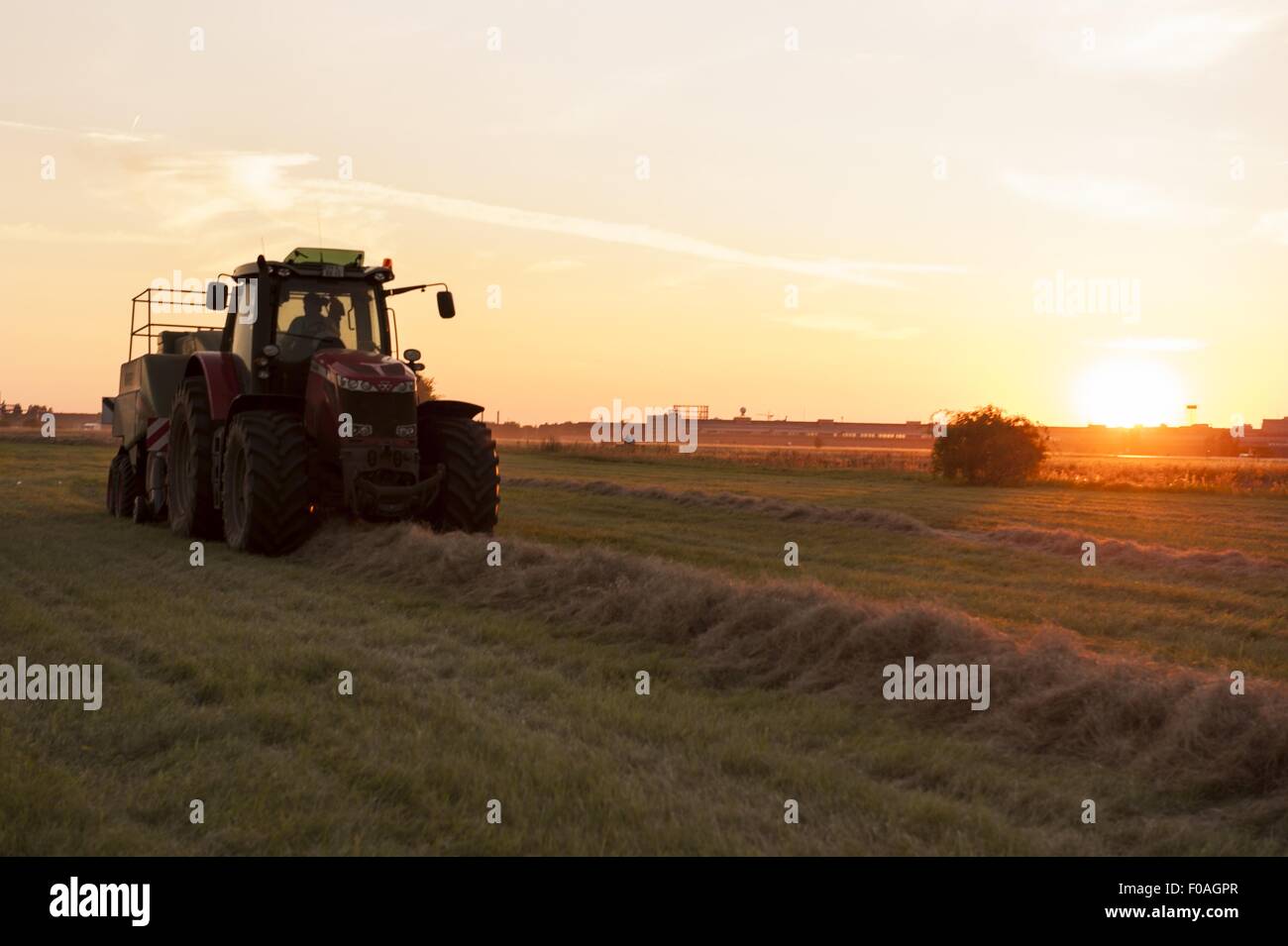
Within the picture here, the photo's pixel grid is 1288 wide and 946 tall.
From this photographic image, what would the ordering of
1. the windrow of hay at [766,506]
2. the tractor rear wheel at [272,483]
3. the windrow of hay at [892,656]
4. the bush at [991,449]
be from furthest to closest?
the bush at [991,449]
the windrow of hay at [766,506]
the tractor rear wheel at [272,483]
the windrow of hay at [892,656]

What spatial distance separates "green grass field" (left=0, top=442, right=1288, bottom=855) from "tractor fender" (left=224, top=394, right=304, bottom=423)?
161cm

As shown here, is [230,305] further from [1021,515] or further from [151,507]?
[1021,515]

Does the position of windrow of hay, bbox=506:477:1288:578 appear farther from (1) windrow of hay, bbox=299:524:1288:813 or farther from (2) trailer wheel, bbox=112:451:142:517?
(2) trailer wheel, bbox=112:451:142:517

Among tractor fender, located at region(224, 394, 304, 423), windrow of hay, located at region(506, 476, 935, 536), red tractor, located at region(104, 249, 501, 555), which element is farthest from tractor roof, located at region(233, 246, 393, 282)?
windrow of hay, located at region(506, 476, 935, 536)

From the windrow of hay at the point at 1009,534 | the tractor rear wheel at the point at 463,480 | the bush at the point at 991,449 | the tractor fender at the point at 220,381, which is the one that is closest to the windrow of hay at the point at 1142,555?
the windrow of hay at the point at 1009,534

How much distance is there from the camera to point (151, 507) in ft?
58.4

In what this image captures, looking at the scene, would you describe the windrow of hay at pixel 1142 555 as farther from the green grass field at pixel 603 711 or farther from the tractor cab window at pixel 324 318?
the tractor cab window at pixel 324 318

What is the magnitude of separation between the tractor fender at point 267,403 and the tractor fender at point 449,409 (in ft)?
4.99

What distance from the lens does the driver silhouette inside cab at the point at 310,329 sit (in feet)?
48.7

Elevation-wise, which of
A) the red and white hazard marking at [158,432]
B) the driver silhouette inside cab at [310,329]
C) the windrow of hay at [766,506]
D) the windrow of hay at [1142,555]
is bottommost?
the windrow of hay at [1142,555]

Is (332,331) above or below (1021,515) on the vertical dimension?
above

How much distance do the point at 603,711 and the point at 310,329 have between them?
31.3 ft
